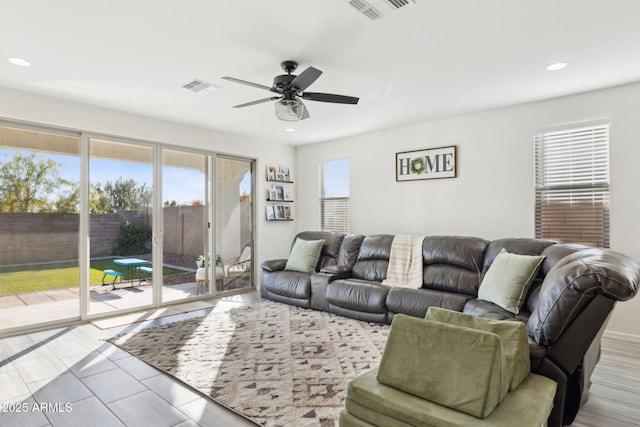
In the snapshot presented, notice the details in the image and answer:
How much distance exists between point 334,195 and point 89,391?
4384 mm

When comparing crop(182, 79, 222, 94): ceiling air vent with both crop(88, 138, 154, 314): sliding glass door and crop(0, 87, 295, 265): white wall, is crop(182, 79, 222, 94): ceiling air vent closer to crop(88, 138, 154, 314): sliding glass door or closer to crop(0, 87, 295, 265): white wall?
crop(0, 87, 295, 265): white wall

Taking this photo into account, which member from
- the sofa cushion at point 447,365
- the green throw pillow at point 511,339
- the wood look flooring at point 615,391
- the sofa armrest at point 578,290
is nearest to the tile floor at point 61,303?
the sofa cushion at point 447,365

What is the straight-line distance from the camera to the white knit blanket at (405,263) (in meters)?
4.26

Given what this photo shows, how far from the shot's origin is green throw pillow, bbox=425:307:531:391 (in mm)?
1608

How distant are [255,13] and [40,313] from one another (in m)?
3.94

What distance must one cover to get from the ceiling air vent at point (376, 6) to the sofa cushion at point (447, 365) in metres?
A: 1.83

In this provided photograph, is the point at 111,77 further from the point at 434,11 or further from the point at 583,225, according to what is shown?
the point at 583,225

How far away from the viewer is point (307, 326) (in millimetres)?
3959

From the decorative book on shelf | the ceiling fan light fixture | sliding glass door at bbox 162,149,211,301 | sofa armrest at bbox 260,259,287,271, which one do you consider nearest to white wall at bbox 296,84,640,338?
the decorative book on shelf

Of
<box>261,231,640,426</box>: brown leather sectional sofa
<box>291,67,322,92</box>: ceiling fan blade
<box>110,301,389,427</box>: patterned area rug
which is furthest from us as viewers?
<box>291,67,322,92</box>: ceiling fan blade

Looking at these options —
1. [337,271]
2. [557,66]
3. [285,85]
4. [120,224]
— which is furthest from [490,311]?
[120,224]

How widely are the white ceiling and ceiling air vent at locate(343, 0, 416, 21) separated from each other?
79 mm

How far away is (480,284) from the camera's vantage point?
3.72 metres

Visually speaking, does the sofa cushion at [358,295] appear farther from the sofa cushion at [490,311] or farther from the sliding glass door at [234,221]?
the sliding glass door at [234,221]
